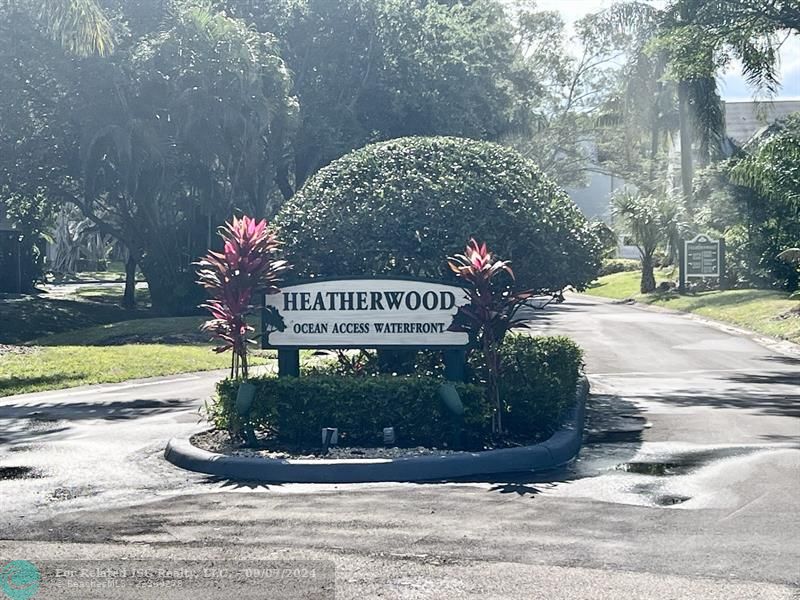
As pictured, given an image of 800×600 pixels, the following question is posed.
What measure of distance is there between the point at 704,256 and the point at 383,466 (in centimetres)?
3898

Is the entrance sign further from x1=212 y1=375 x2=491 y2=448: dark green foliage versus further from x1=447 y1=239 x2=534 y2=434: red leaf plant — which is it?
x1=212 y1=375 x2=491 y2=448: dark green foliage

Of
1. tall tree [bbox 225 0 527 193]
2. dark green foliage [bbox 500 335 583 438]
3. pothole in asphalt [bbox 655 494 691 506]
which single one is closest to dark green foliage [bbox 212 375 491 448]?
dark green foliage [bbox 500 335 583 438]

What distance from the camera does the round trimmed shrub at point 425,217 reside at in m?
12.2

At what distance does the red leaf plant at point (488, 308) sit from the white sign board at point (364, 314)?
21 cm

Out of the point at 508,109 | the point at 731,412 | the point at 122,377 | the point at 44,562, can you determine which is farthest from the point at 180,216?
the point at 44,562

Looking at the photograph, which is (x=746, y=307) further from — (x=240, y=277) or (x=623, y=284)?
(x=240, y=277)

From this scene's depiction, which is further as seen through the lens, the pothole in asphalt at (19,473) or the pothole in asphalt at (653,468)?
the pothole in asphalt at (19,473)

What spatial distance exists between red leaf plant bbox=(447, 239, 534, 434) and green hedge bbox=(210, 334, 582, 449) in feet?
0.68

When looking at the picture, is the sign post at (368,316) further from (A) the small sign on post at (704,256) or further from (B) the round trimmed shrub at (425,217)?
(A) the small sign on post at (704,256)

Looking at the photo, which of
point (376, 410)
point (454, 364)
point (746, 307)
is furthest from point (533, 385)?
point (746, 307)

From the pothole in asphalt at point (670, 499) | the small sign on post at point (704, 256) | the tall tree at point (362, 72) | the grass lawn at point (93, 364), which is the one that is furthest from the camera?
the small sign on post at point (704, 256)

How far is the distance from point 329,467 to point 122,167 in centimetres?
2606

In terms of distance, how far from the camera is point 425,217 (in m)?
12.1

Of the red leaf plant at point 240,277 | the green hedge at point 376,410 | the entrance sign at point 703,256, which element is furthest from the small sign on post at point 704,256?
the red leaf plant at point 240,277
